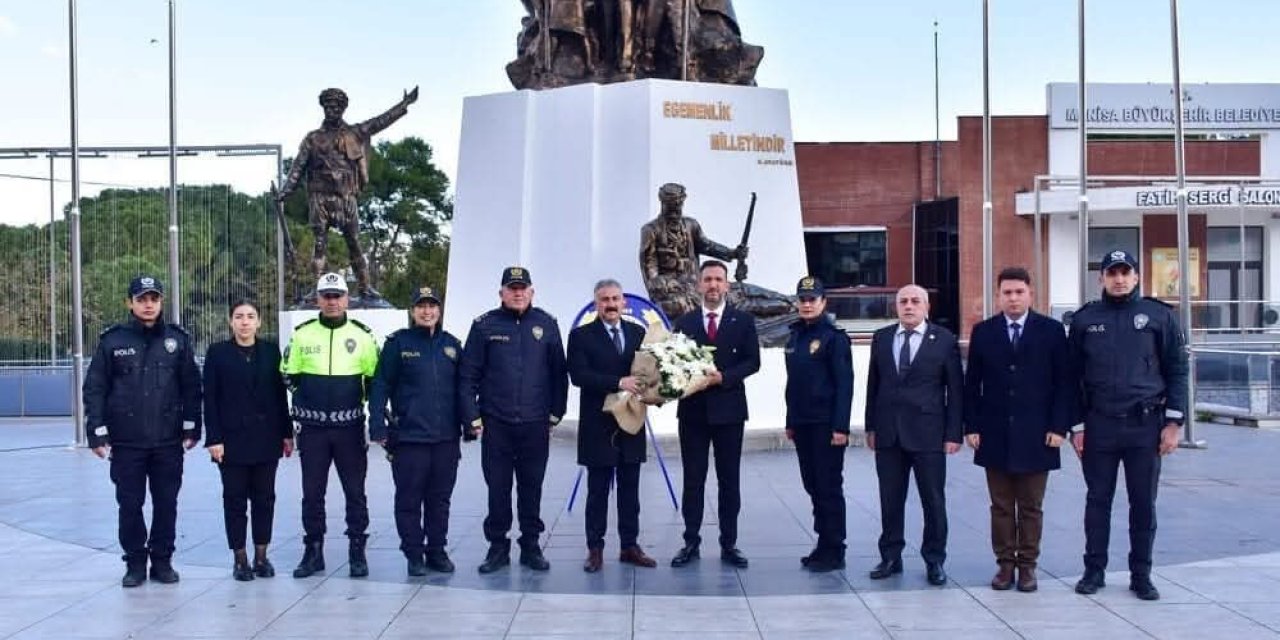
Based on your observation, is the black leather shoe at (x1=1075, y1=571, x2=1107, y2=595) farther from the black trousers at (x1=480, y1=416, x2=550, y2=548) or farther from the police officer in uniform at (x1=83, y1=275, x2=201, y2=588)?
the police officer in uniform at (x1=83, y1=275, x2=201, y2=588)

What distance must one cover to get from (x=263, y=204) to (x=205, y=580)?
51.9 feet

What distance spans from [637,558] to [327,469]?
6.35 feet

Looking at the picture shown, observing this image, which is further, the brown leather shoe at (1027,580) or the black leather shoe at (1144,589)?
the brown leather shoe at (1027,580)

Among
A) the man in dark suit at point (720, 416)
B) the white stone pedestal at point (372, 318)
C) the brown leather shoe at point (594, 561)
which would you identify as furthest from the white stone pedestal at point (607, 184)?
the brown leather shoe at point (594, 561)

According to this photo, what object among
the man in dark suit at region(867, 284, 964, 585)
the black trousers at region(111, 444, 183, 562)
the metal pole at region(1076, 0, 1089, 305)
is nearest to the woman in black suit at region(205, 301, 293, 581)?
the black trousers at region(111, 444, 183, 562)

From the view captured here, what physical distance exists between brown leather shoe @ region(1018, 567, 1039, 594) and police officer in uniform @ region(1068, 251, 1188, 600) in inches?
9.8

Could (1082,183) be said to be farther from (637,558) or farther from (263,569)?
(263,569)

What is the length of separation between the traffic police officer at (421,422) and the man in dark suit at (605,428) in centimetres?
77

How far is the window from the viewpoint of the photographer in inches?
1868

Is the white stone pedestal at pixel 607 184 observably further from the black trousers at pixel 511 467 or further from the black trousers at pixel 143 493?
the black trousers at pixel 143 493

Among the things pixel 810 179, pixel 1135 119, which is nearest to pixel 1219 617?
pixel 810 179

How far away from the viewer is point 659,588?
8500 mm

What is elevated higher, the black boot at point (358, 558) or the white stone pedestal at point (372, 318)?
the white stone pedestal at point (372, 318)

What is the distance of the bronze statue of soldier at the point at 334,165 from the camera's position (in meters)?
16.9
